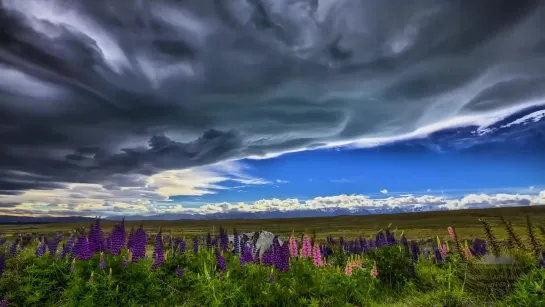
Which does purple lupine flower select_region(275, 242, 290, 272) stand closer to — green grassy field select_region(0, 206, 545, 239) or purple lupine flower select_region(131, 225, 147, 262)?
purple lupine flower select_region(131, 225, 147, 262)

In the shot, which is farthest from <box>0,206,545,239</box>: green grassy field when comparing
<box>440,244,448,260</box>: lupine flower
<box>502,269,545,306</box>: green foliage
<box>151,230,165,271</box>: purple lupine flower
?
<box>502,269,545,306</box>: green foliage

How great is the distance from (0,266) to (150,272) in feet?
11.8

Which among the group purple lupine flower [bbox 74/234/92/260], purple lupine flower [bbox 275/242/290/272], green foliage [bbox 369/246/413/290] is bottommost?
green foliage [bbox 369/246/413/290]

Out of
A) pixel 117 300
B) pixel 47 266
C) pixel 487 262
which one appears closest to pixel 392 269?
pixel 487 262

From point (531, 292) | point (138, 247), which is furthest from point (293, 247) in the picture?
point (531, 292)

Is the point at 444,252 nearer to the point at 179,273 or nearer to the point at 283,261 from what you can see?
the point at 283,261

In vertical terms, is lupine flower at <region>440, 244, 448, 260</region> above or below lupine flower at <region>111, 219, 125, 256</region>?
below

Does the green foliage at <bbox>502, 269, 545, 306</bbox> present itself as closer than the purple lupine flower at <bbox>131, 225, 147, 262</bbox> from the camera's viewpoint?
Yes

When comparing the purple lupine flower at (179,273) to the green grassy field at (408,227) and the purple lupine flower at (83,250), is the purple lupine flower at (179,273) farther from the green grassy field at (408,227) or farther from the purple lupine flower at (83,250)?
the green grassy field at (408,227)

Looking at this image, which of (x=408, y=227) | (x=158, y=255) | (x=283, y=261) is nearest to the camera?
(x=283, y=261)

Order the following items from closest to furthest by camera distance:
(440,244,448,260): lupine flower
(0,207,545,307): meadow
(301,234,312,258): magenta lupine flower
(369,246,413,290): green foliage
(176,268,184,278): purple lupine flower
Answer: (0,207,545,307): meadow → (176,268,184,278): purple lupine flower → (301,234,312,258): magenta lupine flower → (369,246,413,290): green foliage → (440,244,448,260): lupine flower

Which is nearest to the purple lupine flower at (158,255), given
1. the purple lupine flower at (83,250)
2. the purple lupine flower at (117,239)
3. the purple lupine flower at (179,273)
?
the purple lupine flower at (179,273)

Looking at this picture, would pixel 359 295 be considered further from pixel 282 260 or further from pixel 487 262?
pixel 487 262

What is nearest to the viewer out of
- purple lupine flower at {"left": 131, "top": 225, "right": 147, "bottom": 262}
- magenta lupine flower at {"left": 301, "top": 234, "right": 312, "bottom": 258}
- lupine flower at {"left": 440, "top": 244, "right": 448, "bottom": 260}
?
purple lupine flower at {"left": 131, "top": 225, "right": 147, "bottom": 262}
